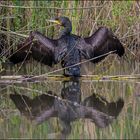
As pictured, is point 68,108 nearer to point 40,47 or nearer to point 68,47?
point 68,47

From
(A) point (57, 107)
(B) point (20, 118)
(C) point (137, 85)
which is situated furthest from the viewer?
(C) point (137, 85)

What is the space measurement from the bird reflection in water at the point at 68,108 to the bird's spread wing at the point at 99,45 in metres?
1.31

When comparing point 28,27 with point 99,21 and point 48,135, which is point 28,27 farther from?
point 48,135

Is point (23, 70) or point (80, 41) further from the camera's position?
point (23, 70)

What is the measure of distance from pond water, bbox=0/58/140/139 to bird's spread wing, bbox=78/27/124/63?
2.12 ft

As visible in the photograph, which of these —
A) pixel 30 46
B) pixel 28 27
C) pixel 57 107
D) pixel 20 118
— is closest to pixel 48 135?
pixel 20 118

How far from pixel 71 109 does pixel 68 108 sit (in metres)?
0.08

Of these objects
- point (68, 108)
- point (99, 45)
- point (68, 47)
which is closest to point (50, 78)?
point (68, 47)

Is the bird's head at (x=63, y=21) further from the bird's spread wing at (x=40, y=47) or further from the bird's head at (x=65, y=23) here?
the bird's spread wing at (x=40, y=47)

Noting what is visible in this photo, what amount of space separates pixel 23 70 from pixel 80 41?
131 centimetres

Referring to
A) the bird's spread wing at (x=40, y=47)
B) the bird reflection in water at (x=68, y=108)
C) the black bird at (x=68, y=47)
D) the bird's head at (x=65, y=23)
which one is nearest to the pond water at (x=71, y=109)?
the bird reflection in water at (x=68, y=108)

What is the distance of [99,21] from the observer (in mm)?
11195

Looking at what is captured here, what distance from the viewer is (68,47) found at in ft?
29.4

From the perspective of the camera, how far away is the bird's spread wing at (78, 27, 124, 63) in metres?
9.20
